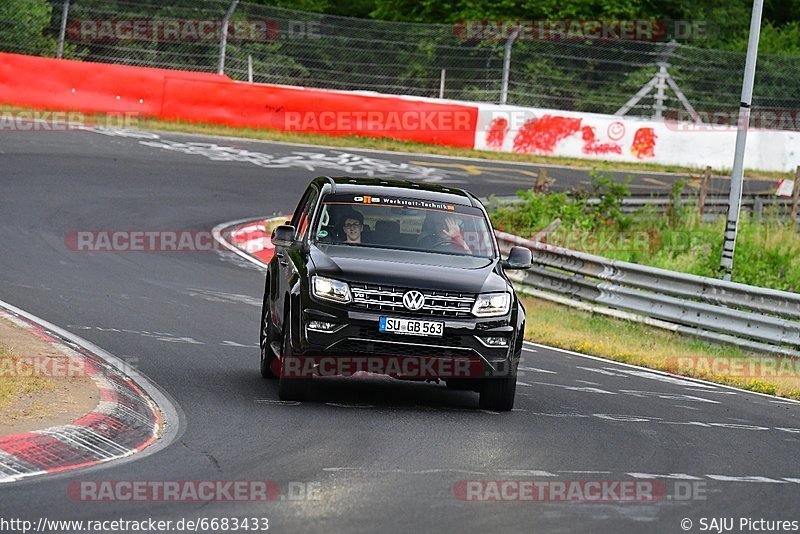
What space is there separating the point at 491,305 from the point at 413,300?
2.16ft

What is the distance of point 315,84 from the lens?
1336 inches

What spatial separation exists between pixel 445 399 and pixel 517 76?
24.2 meters

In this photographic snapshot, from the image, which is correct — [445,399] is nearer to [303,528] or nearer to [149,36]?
[303,528]

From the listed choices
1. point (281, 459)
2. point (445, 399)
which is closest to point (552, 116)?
point (445, 399)

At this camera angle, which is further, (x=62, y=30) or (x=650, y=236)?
(x=62, y=30)

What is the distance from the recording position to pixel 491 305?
10789 millimetres

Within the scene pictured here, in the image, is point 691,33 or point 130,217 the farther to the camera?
point 691,33

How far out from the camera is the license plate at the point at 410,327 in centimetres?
1046

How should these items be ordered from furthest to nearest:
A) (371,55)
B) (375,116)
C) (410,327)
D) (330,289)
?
(371,55) → (375,116) → (330,289) → (410,327)
